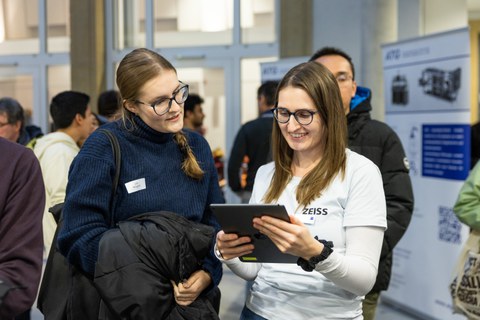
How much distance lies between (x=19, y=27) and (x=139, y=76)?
1055cm

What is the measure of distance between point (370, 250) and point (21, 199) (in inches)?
35.7

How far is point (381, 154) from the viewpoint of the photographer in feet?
9.64

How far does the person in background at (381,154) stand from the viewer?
2.86 metres

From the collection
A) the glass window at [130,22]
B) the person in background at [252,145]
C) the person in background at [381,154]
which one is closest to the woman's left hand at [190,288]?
the person in background at [381,154]

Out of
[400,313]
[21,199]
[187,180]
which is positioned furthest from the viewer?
[400,313]

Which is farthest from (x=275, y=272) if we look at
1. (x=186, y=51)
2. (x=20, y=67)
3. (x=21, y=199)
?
(x=20, y=67)

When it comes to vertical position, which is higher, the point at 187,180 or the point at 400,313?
the point at 187,180

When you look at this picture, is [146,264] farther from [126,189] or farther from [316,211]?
[316,211]

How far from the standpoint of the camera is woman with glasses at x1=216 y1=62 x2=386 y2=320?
5.97ft

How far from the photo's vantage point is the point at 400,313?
5.64 m

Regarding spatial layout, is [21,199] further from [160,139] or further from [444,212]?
[444,212]

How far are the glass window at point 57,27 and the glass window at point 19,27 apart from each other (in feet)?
0.82

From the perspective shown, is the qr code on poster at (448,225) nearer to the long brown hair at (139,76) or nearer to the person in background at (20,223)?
the long brown hair at (139,76)

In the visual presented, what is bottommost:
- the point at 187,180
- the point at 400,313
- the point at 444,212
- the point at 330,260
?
the point at 400,313
